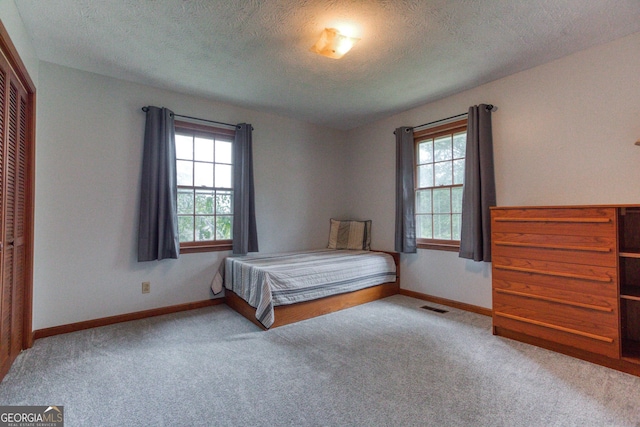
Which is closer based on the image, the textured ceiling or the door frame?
the textured ceiling

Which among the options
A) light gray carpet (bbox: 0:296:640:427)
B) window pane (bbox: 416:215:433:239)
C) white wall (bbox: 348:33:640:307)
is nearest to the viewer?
light gray carpet (bbox: 0:296:640:427)

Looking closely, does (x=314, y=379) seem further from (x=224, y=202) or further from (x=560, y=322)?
(x=224, y=202)

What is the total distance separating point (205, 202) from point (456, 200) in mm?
2843

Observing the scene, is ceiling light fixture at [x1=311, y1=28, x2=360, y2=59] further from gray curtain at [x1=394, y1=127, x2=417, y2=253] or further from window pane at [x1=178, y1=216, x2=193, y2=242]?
window pane at [x1=178, y1=216, x2=193, y2=242]

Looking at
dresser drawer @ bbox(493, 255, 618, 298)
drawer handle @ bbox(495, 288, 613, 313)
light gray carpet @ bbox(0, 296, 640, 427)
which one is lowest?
light gray carpet @ bbox(0, 296, 640, 427)

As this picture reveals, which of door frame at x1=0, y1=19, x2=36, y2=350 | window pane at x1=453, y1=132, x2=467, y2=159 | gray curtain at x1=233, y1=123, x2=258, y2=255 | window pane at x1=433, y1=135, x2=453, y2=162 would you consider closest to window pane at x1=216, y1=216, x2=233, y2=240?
gray curtain at x1=233, y1=123, x2=258, y2=255

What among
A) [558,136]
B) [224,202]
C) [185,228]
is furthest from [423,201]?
[185,228]

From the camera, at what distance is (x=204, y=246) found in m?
3.38

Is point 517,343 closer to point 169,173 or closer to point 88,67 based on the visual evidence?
point 169,173

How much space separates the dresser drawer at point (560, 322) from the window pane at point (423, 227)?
3.91ft

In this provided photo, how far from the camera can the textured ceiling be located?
1.94 metres

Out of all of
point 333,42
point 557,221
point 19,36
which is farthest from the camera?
point 557,221

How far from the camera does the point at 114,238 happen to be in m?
2.89

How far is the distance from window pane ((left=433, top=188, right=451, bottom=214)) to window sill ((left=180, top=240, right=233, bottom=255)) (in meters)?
2.48
